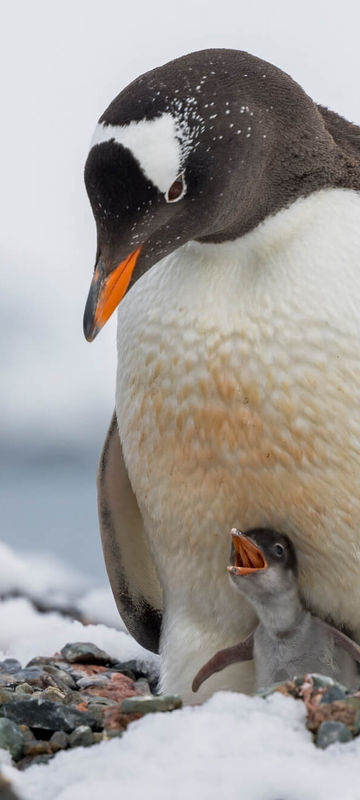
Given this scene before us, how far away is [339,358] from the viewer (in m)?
2.30

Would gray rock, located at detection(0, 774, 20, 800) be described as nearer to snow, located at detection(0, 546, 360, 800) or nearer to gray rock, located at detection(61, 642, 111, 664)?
snow, located at detection(0, 546, 360, 800)

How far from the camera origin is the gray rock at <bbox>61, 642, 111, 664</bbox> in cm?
331

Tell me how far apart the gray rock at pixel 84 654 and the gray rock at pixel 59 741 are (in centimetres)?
149

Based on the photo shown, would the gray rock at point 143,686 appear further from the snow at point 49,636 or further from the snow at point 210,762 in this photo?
the snow at point 210,762

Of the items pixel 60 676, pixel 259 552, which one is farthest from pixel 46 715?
pixel 60 676

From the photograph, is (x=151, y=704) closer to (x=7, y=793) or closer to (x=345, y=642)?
(x=7, y=793)

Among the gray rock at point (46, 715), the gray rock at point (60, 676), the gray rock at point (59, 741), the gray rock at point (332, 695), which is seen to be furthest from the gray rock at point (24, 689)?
the gray rock at point (332, 695)

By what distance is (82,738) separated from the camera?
1.79m

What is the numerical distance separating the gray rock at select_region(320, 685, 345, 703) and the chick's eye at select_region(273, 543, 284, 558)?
631mm

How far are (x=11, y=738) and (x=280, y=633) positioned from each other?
2.71 feet

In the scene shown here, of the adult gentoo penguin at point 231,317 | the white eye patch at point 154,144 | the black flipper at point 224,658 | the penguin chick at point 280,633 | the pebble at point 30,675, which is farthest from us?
the pebble at point 30,675

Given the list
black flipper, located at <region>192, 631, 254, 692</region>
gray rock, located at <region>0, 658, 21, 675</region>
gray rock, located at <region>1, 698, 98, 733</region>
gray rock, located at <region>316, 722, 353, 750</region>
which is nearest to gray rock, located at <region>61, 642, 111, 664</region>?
gray rock, located at <region>0, 658, 21, 675</region>

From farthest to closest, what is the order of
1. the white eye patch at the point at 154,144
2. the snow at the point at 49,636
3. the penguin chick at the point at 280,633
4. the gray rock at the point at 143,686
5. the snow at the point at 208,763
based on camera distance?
the snow at the point at 49,636 → the gray rock at the point at 143,686 → the penguin chick at the point at 280,633 → the white eye patch at the point at 154,144 → the snow at the point at 208,763

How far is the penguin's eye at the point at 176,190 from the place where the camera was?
2035 mm
